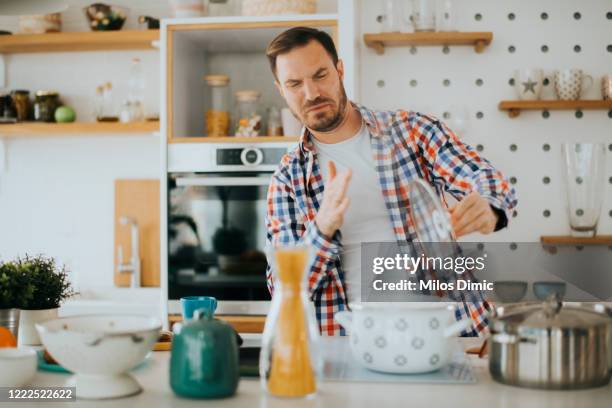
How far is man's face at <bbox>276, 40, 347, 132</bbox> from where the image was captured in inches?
85.8

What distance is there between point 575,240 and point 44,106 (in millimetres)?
2620

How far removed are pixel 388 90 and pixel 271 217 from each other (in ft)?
5.03

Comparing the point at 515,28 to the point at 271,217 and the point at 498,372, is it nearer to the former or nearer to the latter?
the point at 271,217

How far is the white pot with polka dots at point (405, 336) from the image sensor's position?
4.26 ft

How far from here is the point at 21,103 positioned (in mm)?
3842

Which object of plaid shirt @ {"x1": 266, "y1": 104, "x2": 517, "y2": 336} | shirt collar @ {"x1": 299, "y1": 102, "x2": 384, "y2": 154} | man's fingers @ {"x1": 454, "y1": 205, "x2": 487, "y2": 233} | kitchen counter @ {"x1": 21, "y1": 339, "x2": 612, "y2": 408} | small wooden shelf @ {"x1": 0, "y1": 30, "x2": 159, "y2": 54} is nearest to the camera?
kitchen counter @ {"x1": 21, "y1": 339, "x2": 612, "y2": 408}

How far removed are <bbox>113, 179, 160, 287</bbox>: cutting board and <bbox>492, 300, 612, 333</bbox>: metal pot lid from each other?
109 inches

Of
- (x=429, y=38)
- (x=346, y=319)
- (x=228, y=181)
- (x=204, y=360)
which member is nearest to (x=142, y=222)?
(x=228, y=181)

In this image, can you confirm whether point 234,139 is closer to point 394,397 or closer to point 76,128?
point 76,128

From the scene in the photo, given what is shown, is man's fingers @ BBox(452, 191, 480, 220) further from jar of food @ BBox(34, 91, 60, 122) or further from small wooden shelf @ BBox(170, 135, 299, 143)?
jar of food @ BBox(34, 91, 60, 122)

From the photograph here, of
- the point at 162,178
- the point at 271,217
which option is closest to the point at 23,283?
the point at 271,217

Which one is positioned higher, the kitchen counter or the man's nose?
the man's nose

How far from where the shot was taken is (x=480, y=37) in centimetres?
331

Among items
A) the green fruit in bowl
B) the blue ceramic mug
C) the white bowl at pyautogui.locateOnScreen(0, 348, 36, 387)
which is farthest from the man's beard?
the green fruit in bowl
